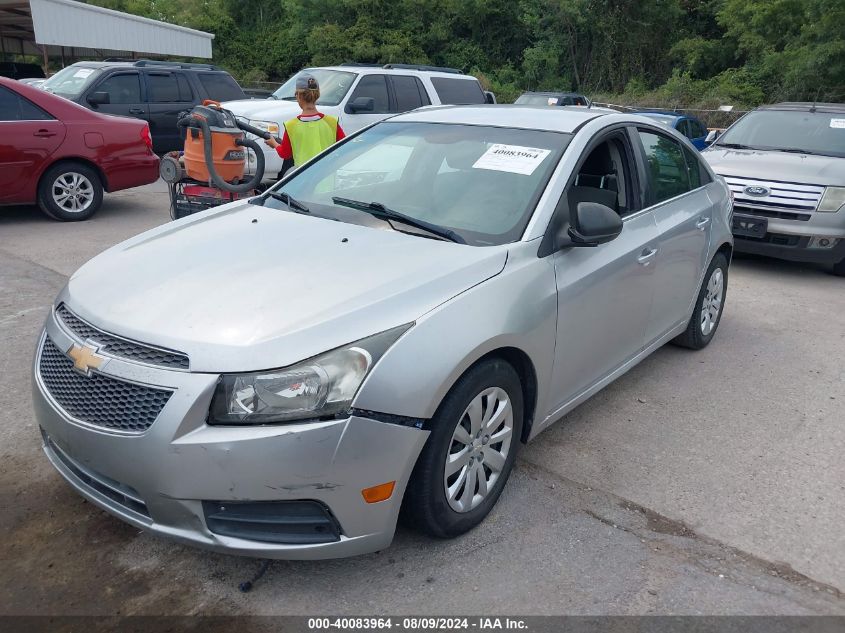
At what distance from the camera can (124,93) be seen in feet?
42.9

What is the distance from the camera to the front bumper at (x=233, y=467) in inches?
98.3

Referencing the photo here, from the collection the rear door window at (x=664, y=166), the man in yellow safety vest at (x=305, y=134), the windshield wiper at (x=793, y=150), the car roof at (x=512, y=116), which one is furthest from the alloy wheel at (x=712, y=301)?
the windshield wiper at (x=793, y=150)

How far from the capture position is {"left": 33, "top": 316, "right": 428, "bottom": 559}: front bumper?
250 cm

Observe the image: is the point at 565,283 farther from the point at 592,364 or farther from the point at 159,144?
the point at 159,144

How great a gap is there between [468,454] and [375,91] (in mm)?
9829

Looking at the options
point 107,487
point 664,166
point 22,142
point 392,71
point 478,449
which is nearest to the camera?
point 107,487

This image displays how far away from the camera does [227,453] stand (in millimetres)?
2488

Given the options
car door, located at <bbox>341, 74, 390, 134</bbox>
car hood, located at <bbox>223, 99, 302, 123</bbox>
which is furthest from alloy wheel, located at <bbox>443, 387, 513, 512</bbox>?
car door, located at <bbox>341, 74, 390, 134</bbox>

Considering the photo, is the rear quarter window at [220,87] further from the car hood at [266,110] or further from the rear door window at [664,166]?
the rear door window at [664,166]

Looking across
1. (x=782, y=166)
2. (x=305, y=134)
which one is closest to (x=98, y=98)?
(x=305, y=134)

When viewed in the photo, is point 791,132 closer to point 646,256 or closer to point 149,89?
point 646,256

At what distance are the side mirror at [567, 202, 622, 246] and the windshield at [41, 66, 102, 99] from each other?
447 inches

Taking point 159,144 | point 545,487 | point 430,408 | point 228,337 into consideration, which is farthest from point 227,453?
point 159,144

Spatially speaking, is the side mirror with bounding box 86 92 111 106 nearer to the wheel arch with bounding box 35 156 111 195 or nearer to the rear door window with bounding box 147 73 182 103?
the rear door window with bounding box 147 73 182 103
